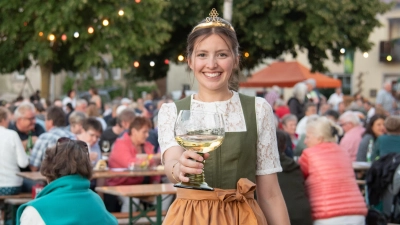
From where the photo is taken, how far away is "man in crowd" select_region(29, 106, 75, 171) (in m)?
9.80

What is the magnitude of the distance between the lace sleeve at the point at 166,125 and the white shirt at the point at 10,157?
6.45 m

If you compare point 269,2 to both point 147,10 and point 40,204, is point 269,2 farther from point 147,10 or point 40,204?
point 40,204

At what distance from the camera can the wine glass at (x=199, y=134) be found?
2896 mm

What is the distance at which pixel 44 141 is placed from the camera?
979 cm

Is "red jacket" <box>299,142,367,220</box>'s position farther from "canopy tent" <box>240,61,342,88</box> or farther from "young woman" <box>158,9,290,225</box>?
"canopy tent" <box>240,61,342,88</box>

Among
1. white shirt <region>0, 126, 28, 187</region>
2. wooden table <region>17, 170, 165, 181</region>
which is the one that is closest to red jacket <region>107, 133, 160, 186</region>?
wooden table <region>17, 170, 165, 181</region>

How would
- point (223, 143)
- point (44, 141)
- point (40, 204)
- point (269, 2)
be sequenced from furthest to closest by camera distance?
point (269, 2)
point (44, 141)
point (40, 204)
point (223, 143)

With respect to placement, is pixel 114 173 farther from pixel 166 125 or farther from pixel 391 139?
pixel 166 125

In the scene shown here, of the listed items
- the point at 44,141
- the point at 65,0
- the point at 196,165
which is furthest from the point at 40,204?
the point at 65,0

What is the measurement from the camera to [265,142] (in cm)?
333

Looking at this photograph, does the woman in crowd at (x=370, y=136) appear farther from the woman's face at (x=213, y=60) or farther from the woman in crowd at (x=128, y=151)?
the woman's face at (x=213, y=60)

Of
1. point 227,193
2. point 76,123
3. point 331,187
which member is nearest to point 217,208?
point 227,193

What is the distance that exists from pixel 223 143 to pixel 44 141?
6858 millimetres

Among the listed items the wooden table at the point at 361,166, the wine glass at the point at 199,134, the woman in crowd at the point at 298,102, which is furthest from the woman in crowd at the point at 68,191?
the woman in crowd at the point at 298,102
